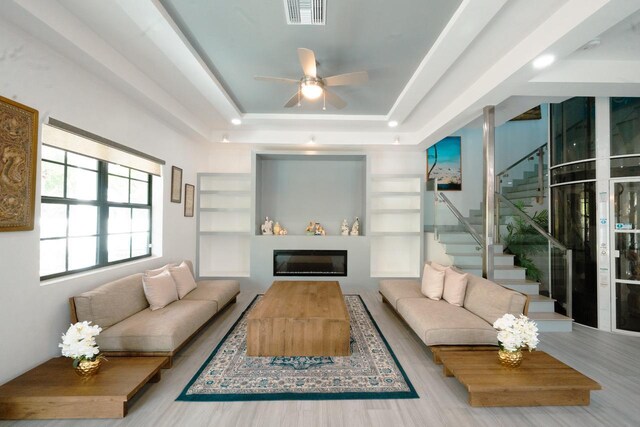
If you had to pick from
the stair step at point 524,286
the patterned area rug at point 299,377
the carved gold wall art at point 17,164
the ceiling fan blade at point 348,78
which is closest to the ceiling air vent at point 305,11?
the ceiling fan blade at point 348,78

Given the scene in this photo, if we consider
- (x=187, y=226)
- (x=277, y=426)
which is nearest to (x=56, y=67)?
(x=187, y=226)

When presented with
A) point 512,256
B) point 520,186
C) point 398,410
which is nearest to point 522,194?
point 520,186

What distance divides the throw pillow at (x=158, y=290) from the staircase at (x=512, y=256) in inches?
168

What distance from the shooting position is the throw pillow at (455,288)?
331cm

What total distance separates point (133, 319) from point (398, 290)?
3.20m

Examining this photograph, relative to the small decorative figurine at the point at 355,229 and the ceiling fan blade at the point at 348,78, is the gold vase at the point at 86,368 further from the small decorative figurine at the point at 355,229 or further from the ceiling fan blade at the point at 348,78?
the small decorative figurine at the point at 355,229

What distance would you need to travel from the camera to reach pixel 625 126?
11.6 feet

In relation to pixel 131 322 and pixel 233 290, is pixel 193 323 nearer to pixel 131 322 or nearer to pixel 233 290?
pixel 131 322

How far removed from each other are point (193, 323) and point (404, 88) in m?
3.76

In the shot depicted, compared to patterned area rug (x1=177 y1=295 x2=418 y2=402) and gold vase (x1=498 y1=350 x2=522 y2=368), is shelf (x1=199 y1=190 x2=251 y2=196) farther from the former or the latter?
gold vase (x1=498 y1=350 x2=522 y2=368)

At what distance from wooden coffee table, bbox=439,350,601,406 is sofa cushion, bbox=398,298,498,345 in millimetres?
354

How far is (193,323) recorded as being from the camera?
2.93 meters

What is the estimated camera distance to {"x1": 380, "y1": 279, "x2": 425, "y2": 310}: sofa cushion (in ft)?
12.1

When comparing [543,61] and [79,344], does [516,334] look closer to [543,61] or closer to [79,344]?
[543,61]
